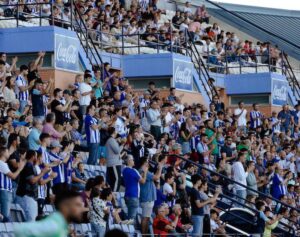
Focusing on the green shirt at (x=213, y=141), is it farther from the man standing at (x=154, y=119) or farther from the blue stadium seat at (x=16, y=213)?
the blue stadium seat at (x=16, y=213)

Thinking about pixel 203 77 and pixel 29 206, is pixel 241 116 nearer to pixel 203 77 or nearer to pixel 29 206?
pixel 203 77

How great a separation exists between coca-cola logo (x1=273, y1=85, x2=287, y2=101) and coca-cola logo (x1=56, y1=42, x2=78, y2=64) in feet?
33.3

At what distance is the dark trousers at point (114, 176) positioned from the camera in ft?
69.5

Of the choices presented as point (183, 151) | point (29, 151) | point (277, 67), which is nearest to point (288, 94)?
point (277, 67)

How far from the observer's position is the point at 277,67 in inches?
1442

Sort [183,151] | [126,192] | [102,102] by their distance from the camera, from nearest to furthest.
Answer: [126,192]
[102,102]
[183,151]

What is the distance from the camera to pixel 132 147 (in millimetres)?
22562

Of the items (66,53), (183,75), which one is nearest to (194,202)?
(66,53)

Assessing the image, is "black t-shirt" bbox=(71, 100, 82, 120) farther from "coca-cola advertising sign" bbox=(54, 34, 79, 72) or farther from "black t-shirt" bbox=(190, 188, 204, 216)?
"coca-cola advertising sign" bbox=(54, 34, 79, 72)

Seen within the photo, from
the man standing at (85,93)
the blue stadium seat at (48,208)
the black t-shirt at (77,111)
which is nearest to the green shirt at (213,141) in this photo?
the man standing at (85,93)

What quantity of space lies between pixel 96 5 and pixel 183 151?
324 inches

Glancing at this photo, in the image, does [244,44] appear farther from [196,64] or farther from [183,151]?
[183,151]

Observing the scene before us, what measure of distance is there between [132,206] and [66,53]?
24.9ft

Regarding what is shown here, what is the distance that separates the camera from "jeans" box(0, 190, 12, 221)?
57.4 ft
